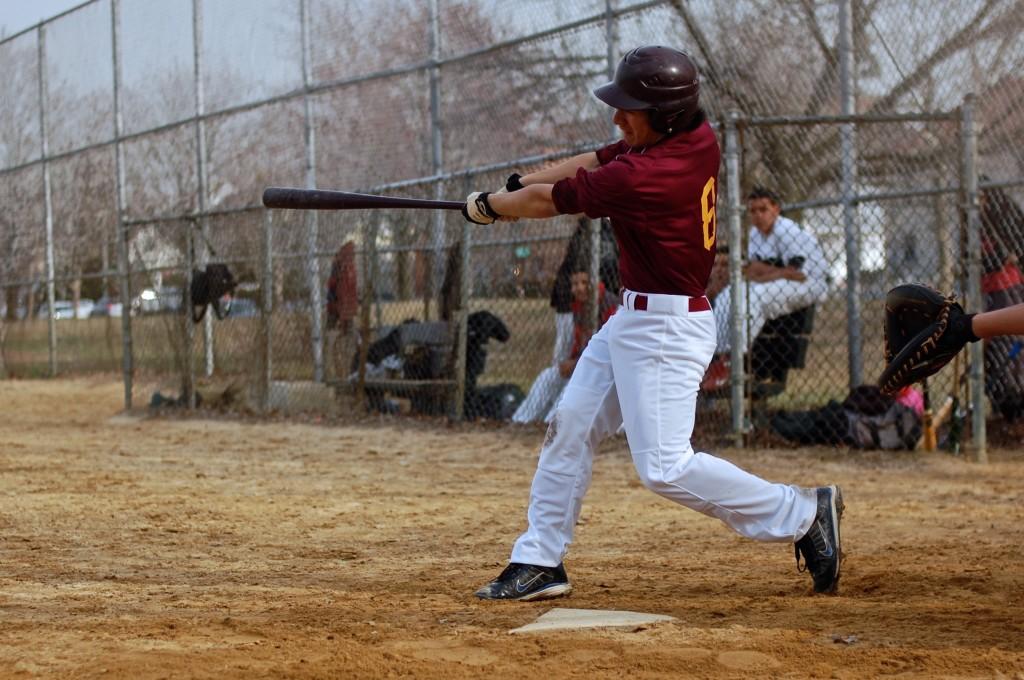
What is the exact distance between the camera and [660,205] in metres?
4.11

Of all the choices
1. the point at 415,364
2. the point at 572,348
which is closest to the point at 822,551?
the point at 572,348

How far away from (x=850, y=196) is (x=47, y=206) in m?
13.6

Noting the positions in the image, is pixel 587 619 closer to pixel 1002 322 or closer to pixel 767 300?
pixel 1002 322

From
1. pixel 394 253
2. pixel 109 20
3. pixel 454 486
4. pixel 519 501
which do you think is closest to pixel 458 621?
pixel 519 501

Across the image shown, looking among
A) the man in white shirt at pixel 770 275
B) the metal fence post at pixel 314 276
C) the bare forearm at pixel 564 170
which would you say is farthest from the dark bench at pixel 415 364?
the bare forearm at pixel 564 170

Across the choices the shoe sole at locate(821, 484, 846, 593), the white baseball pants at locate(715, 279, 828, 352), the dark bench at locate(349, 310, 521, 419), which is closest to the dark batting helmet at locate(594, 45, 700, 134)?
the shoe sole at locate(821, 484, 846, 593)

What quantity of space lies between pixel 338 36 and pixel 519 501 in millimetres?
7665

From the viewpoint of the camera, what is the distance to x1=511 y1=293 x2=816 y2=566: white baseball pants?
4.21 m

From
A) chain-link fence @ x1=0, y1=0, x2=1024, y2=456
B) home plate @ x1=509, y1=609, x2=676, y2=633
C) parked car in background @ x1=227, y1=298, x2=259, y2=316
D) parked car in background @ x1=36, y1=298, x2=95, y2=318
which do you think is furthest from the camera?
parked car in background @ x1=36, y1=298, x2=95, y2=318

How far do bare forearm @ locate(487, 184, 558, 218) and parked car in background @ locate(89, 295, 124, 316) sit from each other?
13.4 meters

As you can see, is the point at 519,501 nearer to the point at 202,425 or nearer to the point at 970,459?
the point at 970,459

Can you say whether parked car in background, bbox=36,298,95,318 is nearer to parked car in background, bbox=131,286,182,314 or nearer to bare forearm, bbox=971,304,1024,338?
parked car in background, bbox=131,286,182,314

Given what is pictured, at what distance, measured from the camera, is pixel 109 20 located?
1716 cm

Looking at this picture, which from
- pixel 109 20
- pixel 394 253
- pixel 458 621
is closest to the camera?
pixel 458 621
